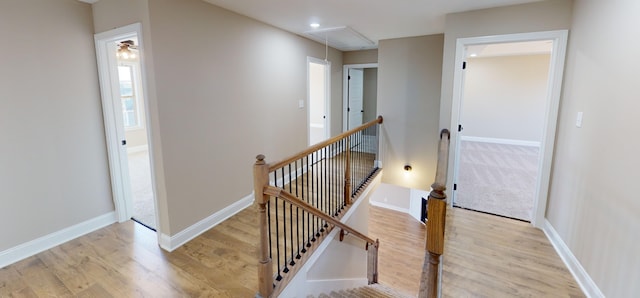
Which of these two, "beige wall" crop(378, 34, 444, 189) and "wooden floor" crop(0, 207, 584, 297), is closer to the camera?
"wooden floor" crop(0, 207, 584, 297)

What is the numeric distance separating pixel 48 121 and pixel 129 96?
4656 millimetres

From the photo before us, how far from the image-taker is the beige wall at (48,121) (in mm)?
2371

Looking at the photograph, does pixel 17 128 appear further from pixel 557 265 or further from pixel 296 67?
pixel 557 265

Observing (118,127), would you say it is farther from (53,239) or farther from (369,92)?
(369,92)

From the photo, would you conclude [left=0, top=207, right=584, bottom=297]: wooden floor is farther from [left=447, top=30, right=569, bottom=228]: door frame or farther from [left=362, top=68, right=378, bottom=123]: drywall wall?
[left=362, top=68, right=378, bottom=123]: drywall wall

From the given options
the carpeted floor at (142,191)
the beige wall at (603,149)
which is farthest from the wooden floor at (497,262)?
the carpeted floor at (142,191)

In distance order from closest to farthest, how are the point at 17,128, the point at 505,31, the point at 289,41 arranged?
the point at 17,128 < the point at 505,31 < the point at 289,41

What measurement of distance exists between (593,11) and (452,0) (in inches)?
42.7

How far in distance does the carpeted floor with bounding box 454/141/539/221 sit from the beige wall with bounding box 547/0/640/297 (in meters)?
0.99

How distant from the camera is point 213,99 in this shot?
3.05 metres

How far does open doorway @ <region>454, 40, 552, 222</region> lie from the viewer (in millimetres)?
5500

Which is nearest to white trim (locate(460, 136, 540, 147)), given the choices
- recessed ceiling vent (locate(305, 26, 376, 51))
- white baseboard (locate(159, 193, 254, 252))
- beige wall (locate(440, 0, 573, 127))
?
recessed ceiling vent (locate(305, 26, 376, 51))

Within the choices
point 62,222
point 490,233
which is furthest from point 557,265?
point 62,222

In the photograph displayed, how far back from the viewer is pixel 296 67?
4520 mm
